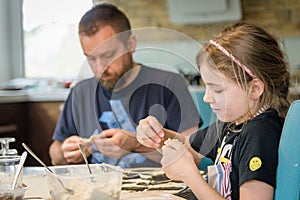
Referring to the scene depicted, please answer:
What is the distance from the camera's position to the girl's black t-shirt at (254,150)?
1187 mm

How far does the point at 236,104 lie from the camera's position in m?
1.36

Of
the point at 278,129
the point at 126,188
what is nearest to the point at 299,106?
the point at 278,129

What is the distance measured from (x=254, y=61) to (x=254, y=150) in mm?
241

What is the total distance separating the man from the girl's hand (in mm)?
70

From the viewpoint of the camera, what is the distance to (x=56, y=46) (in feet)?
13.4

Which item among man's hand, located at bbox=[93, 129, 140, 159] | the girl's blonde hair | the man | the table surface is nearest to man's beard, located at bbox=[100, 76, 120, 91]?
the man

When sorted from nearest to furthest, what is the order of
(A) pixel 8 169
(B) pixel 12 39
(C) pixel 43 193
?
(A) pixel 8 169
(C) pixel 43 193
(B) pixel 12 39

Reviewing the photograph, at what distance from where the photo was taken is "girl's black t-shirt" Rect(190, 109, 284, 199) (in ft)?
3.89

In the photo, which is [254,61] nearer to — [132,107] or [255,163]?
[255,163]

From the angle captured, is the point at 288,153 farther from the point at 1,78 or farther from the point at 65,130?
the point at 1,78

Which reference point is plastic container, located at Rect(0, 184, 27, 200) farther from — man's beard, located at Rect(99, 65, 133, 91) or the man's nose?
man's beard, located at Rect(99, 65, 133, 91)

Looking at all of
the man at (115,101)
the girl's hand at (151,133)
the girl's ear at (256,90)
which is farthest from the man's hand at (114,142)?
the girl's ear at (256,90)

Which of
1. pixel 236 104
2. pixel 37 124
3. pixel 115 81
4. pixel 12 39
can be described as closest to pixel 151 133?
pixel 236 104

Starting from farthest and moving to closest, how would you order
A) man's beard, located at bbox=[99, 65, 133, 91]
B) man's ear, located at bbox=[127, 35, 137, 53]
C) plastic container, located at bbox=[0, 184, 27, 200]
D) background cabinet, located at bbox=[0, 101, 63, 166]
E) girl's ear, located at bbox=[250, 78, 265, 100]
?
background cabinet, located at bbox=[0, 101, 63, 166] → man's beard, located at bbox=[99, 65, 133, 91] → man's ear, located at bbox=[127, 35, 137, 53] → girl's ear, located at bbox=[250, 78, 265, 100] → plastic container, located at bbox=[0, 184, 27, 200]
